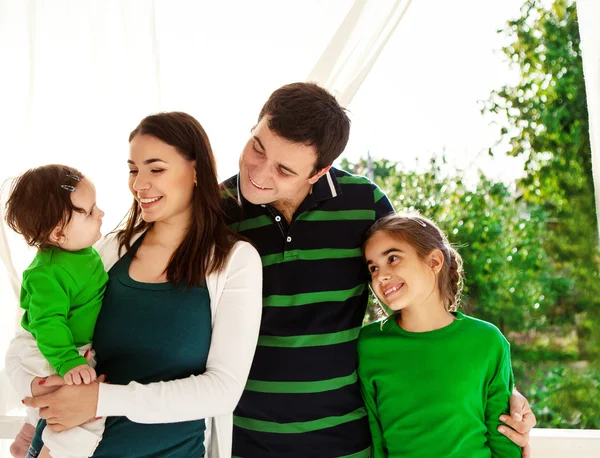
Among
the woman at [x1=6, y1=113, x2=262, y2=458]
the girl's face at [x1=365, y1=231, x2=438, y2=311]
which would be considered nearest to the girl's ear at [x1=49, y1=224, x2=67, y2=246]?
the woman at [x1=6, y1=113, x2=262, y2=458]

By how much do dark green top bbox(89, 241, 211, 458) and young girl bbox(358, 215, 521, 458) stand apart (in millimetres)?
452

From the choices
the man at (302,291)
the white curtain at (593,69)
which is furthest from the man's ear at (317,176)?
the white curtain at (593,69)

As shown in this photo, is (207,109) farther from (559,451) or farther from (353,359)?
(559,451)

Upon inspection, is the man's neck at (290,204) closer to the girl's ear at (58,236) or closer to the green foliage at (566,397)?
the girl's ear at (58,236)

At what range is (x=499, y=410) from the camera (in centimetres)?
146

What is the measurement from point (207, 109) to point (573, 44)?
1.84 meters

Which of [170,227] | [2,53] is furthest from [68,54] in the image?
[170,227]

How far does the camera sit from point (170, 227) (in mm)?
1454

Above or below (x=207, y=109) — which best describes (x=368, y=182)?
below

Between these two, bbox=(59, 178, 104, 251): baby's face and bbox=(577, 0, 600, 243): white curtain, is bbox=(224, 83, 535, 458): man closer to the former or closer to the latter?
bbox=(59, 178, 104, 251): baby's face

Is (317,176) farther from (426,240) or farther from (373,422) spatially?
(373,422)

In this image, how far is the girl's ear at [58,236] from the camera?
1.32 meters

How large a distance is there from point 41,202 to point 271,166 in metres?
0.52

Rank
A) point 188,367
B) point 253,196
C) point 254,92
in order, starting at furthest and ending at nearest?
point 254,92 → point 253,196 → point 188,367
